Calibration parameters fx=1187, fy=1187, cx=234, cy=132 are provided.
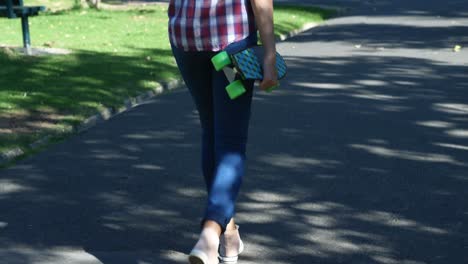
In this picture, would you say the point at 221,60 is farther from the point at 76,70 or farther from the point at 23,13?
the point at 23,13

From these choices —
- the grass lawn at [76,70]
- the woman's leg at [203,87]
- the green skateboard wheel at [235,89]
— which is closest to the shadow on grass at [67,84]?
the grass lawn at [76,70]

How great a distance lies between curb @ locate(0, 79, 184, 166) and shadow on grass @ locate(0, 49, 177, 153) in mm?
61

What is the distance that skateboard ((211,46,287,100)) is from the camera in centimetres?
491

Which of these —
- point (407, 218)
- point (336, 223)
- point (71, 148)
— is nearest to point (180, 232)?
point (336, 223)

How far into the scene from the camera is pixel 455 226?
6.36 metres

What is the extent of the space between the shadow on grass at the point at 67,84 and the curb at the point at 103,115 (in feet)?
0.20

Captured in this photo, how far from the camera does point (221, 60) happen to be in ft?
16.1

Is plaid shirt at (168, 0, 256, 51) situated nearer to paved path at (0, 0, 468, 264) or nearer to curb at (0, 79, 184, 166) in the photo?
paved path at (0, 0, 468, 264)

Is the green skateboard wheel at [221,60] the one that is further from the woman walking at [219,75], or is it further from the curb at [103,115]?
the curb at [103,115]

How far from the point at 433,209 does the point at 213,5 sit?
2.38 metres

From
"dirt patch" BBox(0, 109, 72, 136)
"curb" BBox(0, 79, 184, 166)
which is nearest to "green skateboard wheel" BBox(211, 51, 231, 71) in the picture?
"curb" BBox(0, 79, 184, 166)

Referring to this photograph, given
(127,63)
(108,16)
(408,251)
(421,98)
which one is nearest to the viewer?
(408,251)

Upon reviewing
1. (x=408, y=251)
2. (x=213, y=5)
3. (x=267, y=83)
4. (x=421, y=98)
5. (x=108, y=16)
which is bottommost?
(x=108, y=16)

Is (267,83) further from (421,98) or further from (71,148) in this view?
(421,98)
